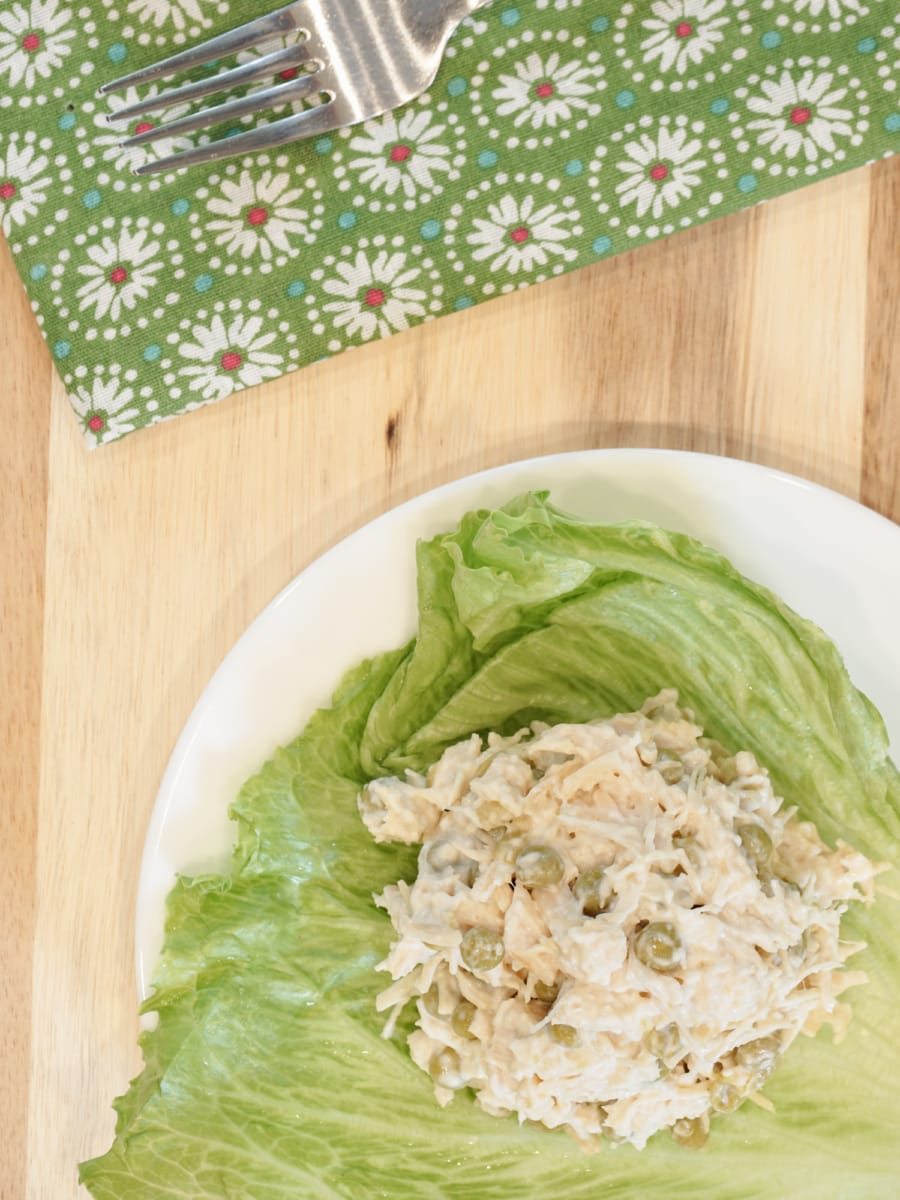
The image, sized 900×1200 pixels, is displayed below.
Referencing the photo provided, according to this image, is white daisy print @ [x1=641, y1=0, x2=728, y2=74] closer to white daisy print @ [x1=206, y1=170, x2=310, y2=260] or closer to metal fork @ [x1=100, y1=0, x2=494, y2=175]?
metal fork @ [x1=100, y1=0, x2=494, y2=175]

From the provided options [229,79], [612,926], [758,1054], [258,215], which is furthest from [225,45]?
[758,1054]

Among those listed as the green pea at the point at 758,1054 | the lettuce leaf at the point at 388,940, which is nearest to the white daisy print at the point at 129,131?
the lettuce leaf at the point at 388,940

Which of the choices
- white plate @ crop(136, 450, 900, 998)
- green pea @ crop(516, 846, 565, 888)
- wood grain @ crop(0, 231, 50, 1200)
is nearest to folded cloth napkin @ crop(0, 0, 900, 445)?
wood grain @ crop(0, 231, 50, 1200)

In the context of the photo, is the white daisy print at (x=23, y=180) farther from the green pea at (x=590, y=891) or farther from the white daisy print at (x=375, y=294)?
the green pea at (x=590, y=891)

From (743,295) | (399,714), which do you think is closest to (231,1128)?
(399,714)

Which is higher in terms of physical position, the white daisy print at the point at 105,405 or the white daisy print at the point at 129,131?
the white daisy print at the point at 129,131

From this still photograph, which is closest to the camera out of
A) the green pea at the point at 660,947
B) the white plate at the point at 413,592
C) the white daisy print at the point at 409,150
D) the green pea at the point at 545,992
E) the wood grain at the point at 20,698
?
the green pea at the point at 660,947
